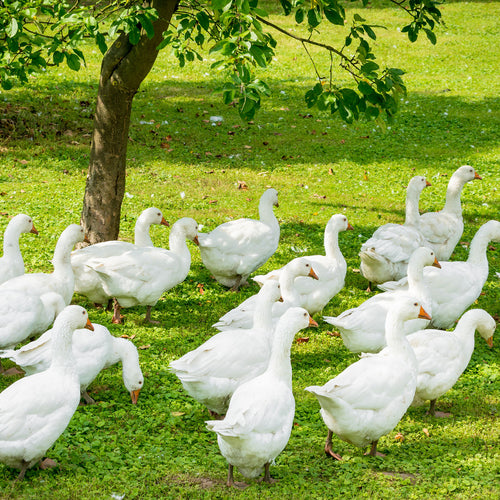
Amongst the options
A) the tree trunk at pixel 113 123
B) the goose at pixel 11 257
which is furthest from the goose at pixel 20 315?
the tree trunk at pixel 113 123

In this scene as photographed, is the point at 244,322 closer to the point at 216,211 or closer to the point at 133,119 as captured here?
the point at 216,211

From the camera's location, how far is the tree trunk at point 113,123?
8.83 meters

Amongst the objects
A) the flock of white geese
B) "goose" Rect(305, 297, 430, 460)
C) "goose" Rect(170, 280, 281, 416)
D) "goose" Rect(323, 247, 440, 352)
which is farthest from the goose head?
"goose" Rect(170, 280, 281, 416)

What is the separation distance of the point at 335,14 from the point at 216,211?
19.8 ft

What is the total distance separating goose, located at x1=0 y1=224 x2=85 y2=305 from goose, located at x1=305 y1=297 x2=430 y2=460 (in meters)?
3.51

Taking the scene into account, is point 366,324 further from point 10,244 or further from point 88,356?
point 10,244

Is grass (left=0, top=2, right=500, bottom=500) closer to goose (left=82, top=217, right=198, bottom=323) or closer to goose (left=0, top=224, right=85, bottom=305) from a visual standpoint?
goose (left=82, top=217, right=198, bottom=323)

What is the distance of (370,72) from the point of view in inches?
289

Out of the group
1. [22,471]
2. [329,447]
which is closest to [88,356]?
[22,471]

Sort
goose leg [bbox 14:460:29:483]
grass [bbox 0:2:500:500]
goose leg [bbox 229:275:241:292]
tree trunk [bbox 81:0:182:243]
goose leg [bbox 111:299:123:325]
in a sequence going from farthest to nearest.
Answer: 1. goose leg [bbox 229:275:241:292]
2. tree trunk [bbox 81:0:182:243]
3. goose leg [bbox 111:299:123:325]
4. grass [bbox 0:2:500:500]
5. goose leg [bbox 14:460:29:483]

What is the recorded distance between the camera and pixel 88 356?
Answer: 6469mm

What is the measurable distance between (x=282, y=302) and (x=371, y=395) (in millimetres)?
2402

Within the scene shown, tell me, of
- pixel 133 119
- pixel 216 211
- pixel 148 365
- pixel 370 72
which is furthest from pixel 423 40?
pixel 148 365

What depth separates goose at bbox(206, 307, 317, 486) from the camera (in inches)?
205
